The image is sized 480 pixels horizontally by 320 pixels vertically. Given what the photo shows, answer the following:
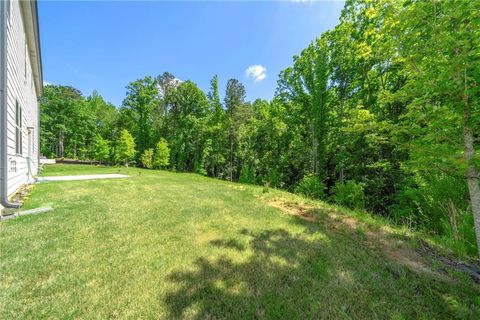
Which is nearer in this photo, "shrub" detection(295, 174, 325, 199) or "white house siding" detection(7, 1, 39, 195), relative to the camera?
"white house siding" detection(7, 1, 39, 195)

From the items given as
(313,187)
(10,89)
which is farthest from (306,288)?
(313,187)

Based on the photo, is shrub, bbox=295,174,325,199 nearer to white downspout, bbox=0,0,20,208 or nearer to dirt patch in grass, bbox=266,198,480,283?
dirt patch in grass, bbox=266,198,480,283

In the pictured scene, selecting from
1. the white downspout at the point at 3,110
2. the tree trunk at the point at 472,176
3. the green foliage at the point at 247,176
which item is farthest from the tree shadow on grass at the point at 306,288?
the green foliage at the point at 247,176

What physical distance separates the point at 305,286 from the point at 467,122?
9.82ft

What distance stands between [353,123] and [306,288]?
142 inches

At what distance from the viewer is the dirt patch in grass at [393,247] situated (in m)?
2.81

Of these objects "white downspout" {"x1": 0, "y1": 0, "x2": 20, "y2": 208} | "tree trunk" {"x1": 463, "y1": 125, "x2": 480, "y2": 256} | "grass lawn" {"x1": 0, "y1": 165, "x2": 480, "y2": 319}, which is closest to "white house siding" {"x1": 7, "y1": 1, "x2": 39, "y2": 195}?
"white downspout" {"x1": 0, "y1": 0, "x2": 20, "y2": 208}

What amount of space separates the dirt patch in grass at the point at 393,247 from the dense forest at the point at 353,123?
0.66 meters

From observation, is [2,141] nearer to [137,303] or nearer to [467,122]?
[137,303]

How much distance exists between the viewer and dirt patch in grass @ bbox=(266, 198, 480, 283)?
9.22 ft

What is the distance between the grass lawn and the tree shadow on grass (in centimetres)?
1

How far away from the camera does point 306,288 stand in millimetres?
2242

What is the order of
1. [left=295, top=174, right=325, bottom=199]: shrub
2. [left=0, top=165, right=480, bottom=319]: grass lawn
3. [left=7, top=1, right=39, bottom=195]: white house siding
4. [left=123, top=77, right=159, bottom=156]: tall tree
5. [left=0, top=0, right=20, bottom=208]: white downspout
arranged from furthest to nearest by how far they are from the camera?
1. [left=123, top=77, right=159, bottom=156]: tall tree
2. [left=295, top=174, right=325, bottom=199]: shrub
3. [left=7, top=1, right=39, bottom=195]: white house siding
4. [left=0, top=0, right=20, bottom=208]: white downspout
5. [left=0, top=165, right=480, bottom=319]: grass lawn

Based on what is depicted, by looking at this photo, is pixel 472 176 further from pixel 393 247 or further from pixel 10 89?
pixel 10 89
